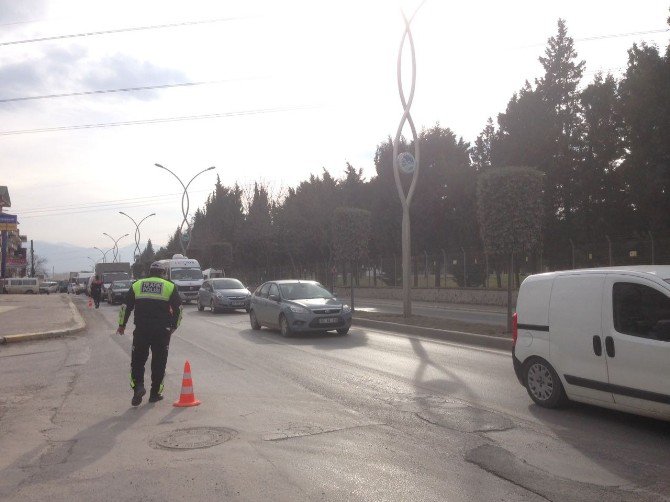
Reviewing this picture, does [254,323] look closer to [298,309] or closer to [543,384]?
[298,309]

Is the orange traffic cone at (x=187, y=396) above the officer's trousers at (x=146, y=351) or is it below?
below

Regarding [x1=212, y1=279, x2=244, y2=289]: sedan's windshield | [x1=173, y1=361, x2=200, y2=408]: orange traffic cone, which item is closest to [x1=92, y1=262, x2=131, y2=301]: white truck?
[x1=212, y1=279, x2=244, y2=289]: sedan's windshield

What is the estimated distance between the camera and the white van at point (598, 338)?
642 cm

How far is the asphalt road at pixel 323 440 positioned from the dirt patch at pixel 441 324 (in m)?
4.16

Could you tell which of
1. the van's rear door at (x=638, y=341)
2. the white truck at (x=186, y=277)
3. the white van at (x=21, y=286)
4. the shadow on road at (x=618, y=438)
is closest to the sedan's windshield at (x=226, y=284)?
the white truck at (x=186, y=277)

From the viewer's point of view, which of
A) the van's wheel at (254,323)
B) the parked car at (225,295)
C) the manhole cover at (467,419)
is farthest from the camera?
the parked car at (225,295)

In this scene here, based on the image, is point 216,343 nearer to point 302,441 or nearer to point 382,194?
point 302,441

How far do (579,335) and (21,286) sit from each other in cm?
6956

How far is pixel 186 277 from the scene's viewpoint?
35.8 meters

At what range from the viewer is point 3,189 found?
288 feet

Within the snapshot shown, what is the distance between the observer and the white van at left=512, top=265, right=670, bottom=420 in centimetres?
642

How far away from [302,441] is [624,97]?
29743 millimetres

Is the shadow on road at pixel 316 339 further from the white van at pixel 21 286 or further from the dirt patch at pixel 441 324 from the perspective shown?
the white van at pixel 21 286

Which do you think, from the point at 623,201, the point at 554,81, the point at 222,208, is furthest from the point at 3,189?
the point at 623,201
